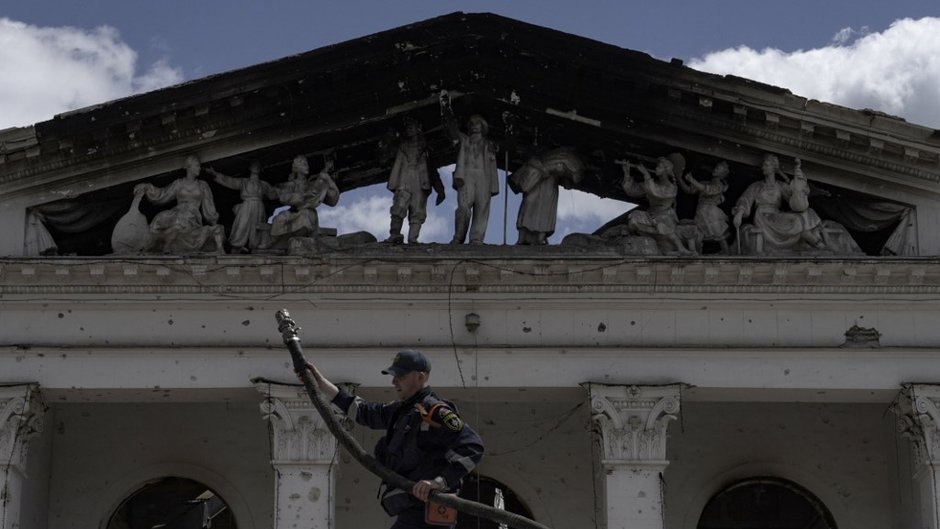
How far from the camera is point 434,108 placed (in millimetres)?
23078

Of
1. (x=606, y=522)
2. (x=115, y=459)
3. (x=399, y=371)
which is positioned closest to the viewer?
(x=399, y=371)

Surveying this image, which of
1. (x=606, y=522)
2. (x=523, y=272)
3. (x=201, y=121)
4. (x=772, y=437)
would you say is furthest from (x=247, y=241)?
(x=772, y=437)

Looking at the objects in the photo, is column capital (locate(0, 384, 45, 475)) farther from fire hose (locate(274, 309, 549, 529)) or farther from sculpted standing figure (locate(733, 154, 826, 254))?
fire hose (locate(274, 309, 549, 529))

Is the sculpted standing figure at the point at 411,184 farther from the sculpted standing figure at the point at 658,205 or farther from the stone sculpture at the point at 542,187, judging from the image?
the sculpted standing figure at the point at 658,205

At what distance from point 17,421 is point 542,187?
21.2 feet

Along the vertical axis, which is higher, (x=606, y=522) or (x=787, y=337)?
(x=787, y=337)

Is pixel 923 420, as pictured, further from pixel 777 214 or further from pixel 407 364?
pixel 407 364

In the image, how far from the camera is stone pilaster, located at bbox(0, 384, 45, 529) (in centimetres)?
2164

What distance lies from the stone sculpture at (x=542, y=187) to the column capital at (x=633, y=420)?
79.3 inches

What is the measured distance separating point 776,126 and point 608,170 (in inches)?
80.9

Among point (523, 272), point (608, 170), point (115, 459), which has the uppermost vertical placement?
point (608, 170)

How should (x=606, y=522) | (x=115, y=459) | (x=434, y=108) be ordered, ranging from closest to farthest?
(x=606, y=522) < (x=434, y=108) < (x=115, y=459)

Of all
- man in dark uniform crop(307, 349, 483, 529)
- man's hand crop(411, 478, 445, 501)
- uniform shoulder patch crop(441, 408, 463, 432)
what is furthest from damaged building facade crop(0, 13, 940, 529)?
man's hand crop(411, 478, 445, 501)

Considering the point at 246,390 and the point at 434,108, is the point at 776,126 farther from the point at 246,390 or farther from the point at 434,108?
the point at 246,390
